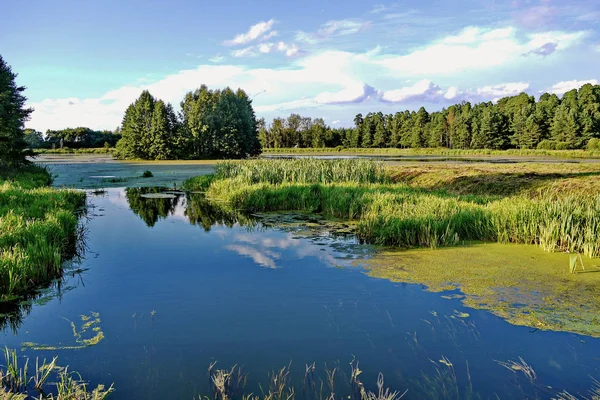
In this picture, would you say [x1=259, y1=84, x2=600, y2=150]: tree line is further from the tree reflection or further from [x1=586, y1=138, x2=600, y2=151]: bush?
the tree reflection

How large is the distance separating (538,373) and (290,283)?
Answer: 3673mm

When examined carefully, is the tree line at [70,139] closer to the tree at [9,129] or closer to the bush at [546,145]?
the tree at [9,129]

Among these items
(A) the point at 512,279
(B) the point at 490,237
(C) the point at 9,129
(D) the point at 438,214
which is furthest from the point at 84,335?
(C) the point at 9,129

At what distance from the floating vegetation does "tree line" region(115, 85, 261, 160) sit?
4274cm

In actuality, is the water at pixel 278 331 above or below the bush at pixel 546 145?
below

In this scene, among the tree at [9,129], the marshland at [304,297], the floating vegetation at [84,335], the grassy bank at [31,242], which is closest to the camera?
the marshland at [304,297]

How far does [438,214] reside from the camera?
10094mm

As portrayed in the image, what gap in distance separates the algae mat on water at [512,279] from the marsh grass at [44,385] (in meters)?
4.57

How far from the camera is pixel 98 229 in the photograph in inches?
461

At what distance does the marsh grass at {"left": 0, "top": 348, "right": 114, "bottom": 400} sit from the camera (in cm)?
361

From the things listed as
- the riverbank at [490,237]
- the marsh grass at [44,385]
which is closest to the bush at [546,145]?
the riverbank at [490,237]

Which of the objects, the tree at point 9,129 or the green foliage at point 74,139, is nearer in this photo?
the tree at point 9,129

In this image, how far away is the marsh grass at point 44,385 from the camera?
11.8 feet

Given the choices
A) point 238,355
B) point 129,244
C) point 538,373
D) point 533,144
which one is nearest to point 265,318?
point 238,355
